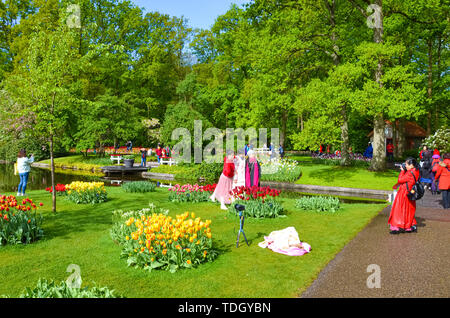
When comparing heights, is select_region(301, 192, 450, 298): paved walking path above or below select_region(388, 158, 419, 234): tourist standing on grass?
below

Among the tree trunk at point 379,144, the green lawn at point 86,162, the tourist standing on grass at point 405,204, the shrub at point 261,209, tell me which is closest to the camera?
the tourist standing on grass at point 405,204

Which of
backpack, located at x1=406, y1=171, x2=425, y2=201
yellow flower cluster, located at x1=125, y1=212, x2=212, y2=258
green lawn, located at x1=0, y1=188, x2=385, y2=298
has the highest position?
backpack, located at x1=406, y1=171, x2=425, y2=201

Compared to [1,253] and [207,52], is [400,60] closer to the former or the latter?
[207,52]

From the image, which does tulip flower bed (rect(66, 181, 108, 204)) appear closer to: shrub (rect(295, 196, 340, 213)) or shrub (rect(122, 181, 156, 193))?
shrub (rect(122, 181, 156, 193))

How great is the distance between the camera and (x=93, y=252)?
7.06 meters

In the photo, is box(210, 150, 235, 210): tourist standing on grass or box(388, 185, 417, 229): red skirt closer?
box(388, 185, 417, 229): red skirt

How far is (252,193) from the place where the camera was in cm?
1130

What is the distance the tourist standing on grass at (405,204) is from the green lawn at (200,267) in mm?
1023

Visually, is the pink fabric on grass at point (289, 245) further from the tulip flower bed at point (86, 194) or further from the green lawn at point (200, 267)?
the tulip flower bed at point (86, 194)

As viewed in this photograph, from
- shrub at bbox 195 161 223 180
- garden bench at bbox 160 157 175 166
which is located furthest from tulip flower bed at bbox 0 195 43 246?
garden bench at bbox 160 157 175 166

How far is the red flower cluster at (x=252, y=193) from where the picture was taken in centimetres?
1114

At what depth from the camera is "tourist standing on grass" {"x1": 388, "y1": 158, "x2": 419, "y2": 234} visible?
27.3ft

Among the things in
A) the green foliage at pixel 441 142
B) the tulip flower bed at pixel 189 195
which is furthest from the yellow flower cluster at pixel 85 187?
the green foliage at pixel 441 142

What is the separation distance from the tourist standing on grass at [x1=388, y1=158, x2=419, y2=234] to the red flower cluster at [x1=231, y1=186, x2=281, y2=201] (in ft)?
12.6
